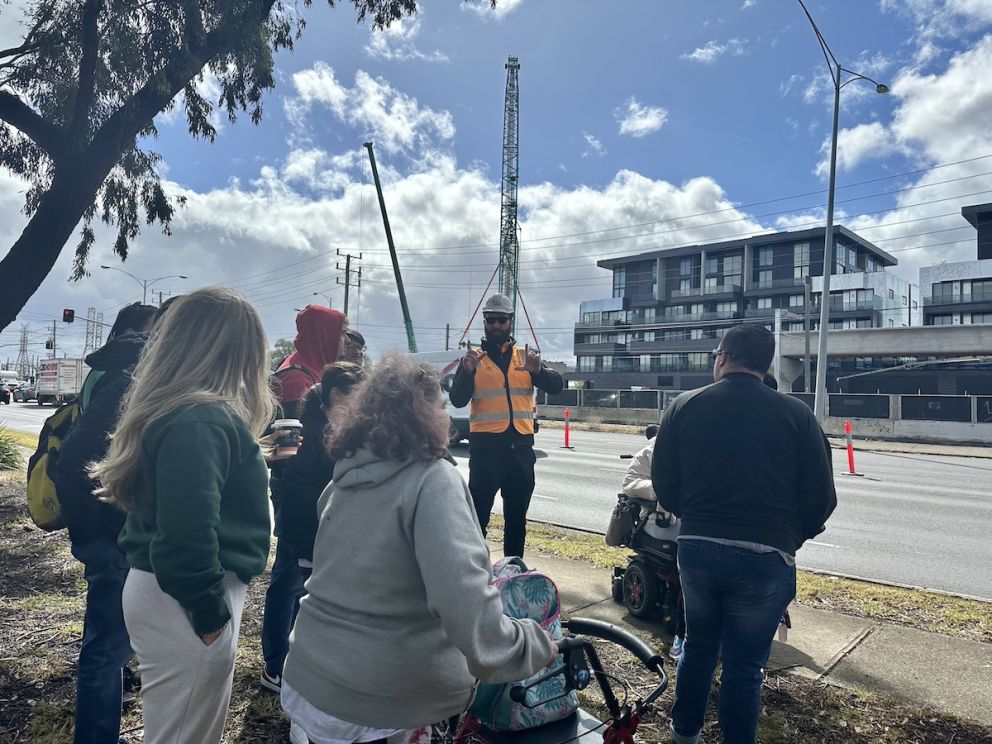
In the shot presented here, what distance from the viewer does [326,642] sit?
5.94ft

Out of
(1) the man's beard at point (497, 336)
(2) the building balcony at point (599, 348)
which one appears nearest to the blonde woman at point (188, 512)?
(1) the man's beard at point (497, 336)

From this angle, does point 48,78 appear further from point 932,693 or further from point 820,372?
point 820,372

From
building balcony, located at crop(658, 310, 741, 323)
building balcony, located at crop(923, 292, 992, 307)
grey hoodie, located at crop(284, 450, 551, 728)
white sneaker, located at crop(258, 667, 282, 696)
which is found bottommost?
white sneaker, located at crop(258, 667, 282, 696)

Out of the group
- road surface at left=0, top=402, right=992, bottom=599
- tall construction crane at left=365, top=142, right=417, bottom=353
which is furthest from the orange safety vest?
tall construction crane at left=365, top=142, right=417, bottom=353

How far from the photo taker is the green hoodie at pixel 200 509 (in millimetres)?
1861

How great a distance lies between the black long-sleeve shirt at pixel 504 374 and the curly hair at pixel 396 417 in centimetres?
246

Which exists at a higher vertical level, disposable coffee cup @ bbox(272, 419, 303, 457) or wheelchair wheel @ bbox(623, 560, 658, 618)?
disposable coffee cup @ bbox(272, 419, 303, 457)

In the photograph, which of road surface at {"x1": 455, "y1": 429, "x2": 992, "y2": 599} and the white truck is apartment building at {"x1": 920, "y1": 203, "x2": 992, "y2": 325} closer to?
road surface at {"x1": 455, "y1": 429, "x2": 992, "y2": 599}

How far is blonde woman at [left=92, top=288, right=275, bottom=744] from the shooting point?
1.87 m

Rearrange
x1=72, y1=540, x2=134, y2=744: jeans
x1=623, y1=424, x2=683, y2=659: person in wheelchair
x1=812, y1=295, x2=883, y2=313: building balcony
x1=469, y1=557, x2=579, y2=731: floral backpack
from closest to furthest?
1. x1=469, y1=557, x2=579, y2=731: floral backpack
2. x1=72, y1=540, x2=134, y2=744: jeans
3. x1=623, y1=424, x2=683, y2=659: person in wheelchair
4. x1=812, y1=295, x2=883, y2=313: building balcony

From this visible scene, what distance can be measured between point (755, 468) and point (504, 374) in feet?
7.30

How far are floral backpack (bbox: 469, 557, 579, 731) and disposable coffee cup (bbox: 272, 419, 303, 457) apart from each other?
128cm

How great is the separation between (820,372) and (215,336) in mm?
20897

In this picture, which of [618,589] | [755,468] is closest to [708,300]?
[618,589]
